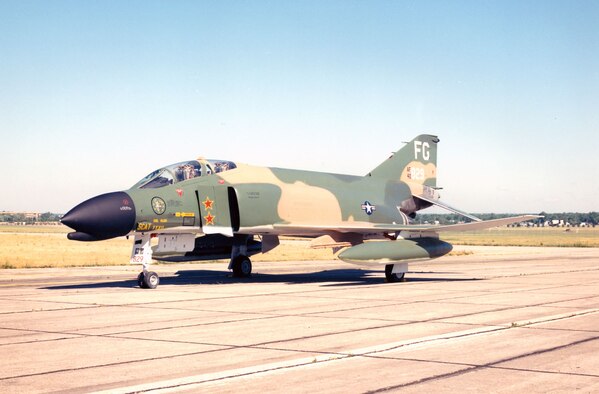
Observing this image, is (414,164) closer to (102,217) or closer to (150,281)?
Result: (150,281)

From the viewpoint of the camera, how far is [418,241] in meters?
21.1

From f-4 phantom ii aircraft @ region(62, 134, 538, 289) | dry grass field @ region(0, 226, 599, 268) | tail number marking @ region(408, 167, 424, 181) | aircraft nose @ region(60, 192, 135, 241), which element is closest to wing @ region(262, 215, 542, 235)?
f-4 phantom ii aircraft @ region(62, 134, 538, 289)

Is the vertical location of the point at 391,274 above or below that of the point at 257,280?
above

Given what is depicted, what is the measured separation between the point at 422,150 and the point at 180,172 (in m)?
11.5

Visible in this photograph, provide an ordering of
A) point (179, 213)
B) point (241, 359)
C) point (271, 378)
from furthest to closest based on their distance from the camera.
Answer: point (179, 213)
point (241, 359)
point (271, 378)

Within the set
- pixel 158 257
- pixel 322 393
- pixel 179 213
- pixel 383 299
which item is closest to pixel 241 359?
pixel 322 393

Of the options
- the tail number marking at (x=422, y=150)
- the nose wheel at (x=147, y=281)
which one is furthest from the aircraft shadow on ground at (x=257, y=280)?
the tail number marking at (x=422, y=150)

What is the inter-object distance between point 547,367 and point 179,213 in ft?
39.3

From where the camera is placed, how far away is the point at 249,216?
19.7 meters

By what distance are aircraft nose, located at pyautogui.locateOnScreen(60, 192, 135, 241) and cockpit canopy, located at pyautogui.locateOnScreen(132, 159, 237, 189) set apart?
3.98 feet

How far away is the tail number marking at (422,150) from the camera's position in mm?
27125

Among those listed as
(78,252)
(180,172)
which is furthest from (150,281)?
(78,252)

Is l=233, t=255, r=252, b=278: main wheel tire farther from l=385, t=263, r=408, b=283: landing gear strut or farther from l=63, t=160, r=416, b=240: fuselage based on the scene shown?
l=385, t=263, r=408, b=283: landing gear strut

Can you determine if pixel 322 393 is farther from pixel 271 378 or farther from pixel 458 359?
pixel 458 359
